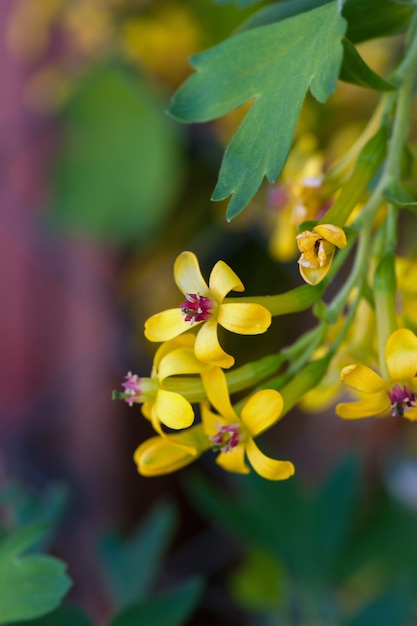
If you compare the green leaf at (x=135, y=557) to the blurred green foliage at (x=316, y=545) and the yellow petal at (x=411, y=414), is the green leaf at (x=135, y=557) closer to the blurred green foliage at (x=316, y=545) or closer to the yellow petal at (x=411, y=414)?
the blurred green foliage at (x=316, y=545)

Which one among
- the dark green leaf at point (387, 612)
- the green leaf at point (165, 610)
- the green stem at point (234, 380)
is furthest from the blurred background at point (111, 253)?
the green stem at point (234, 380)

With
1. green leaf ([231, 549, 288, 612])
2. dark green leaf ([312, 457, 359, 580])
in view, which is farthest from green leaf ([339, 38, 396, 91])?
green leaf ([231, 549, 288, 612])

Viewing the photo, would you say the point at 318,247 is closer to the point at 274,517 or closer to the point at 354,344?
the point at 354,344

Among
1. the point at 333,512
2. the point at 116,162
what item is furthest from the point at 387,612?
the point at 116,162

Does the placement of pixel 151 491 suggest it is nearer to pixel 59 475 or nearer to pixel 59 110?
pixel 59 475

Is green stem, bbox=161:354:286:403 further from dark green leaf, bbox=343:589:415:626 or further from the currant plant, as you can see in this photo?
dark green leaf, bbox=343:589:415:626

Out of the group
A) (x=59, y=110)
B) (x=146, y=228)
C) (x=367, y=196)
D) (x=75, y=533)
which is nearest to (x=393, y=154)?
(x=367, y=196)

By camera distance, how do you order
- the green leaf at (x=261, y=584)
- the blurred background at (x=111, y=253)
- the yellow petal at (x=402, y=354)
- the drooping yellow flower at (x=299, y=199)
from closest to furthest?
1. the yellow petal at (x=402, y=354)
2. the drooping yellow flower at (x=299, y=199)
3. the green leaf at (x=261, y=584)
4. the blurred background at (x=111, y=253)
